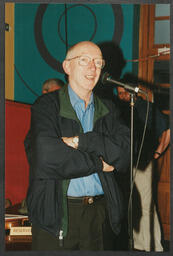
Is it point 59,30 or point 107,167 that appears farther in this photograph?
point 59,30

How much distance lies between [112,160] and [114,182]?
0.19 m

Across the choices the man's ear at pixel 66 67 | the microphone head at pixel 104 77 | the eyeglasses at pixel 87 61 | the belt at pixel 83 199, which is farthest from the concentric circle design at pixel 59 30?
the belt at pixel 83 199

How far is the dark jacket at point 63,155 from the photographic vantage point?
1.91m

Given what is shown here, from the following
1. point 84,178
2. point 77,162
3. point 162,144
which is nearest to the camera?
point 77,162

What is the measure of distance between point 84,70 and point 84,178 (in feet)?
2.31

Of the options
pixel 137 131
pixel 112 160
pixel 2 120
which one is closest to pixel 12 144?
pixel 2 120

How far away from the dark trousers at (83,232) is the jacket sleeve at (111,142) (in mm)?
287

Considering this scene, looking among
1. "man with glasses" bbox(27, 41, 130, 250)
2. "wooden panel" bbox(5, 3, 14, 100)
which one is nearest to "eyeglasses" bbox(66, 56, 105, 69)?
"man with glasses" bbox(27, 41, 130, 250)

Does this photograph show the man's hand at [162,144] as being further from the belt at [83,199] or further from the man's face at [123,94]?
the belt at [83,199]

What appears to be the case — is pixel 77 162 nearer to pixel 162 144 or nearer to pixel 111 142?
pixel 111 142

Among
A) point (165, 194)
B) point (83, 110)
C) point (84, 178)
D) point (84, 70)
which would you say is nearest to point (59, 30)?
point (84, 70)

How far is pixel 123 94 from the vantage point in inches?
80.3

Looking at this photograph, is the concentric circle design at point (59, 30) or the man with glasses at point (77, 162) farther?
the concentric circle design at point (59, 30)

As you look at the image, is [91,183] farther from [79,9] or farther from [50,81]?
[79,9]
